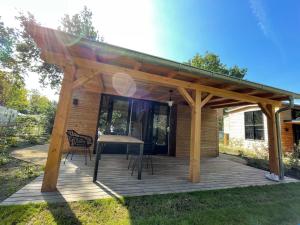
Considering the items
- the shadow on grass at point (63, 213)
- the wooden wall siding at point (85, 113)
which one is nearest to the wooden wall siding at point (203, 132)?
the wooden wall siding at point (85, 113)

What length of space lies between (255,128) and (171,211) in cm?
1089

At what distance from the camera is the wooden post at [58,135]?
254cm

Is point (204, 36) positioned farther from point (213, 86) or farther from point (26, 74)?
Result: point (26, 74)

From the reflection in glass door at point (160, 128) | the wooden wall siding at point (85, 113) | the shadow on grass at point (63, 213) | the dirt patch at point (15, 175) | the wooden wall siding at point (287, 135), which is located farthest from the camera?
the wooden wall siding at point (287, 135)

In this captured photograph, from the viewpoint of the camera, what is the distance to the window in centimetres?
1012

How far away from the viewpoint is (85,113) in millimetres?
5684

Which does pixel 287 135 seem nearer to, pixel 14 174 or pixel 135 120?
pixel 135 120

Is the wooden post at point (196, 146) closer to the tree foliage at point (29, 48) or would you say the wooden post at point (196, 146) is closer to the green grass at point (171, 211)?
the green grass at point (171, 211)

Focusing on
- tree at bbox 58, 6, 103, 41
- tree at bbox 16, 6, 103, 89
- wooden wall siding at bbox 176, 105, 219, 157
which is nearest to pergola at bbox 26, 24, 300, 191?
wooden wall siding at bbox 176, 105, 219, 157

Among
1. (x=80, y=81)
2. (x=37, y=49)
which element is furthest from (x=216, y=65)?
(x=80, y=81)

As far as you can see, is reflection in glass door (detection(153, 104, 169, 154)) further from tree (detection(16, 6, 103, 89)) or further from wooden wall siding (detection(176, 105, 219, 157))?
tree (detection(16, 6, 103, 89))

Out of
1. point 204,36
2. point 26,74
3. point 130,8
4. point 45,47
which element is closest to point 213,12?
point 204,36

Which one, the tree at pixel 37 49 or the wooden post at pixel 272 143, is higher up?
the tree at pixel 37 49

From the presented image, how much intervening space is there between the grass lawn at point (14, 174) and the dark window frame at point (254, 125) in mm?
11994
